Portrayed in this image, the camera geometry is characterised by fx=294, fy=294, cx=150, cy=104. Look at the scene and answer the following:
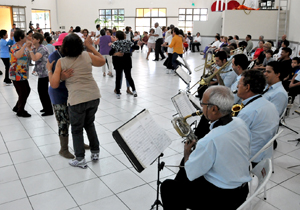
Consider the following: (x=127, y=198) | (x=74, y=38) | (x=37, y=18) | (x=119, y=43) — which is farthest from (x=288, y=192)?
(x=37, y=18)

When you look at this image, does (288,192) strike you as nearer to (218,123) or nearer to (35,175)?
(218,123)

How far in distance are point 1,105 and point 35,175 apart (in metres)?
3.15

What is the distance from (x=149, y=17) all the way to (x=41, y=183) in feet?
63.6

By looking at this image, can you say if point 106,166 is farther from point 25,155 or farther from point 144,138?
point 144,138

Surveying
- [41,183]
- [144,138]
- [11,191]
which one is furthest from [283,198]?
[11,191]

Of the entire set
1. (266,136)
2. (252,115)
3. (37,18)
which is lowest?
(266,136)

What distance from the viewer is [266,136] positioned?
2.48m

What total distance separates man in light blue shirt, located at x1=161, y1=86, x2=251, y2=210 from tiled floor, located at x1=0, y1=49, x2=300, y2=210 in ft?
2.70

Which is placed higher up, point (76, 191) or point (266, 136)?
point (266, 136)

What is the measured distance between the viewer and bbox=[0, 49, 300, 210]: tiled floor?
2.67m

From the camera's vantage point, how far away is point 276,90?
324 cm

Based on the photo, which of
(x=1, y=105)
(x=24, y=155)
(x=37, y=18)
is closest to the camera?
(x=24, y=155)

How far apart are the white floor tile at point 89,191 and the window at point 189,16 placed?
61.1 feet

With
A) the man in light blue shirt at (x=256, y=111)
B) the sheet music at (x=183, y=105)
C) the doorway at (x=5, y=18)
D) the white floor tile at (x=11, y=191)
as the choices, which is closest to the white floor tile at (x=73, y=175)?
the white floor tile at (x=11, y=191)
